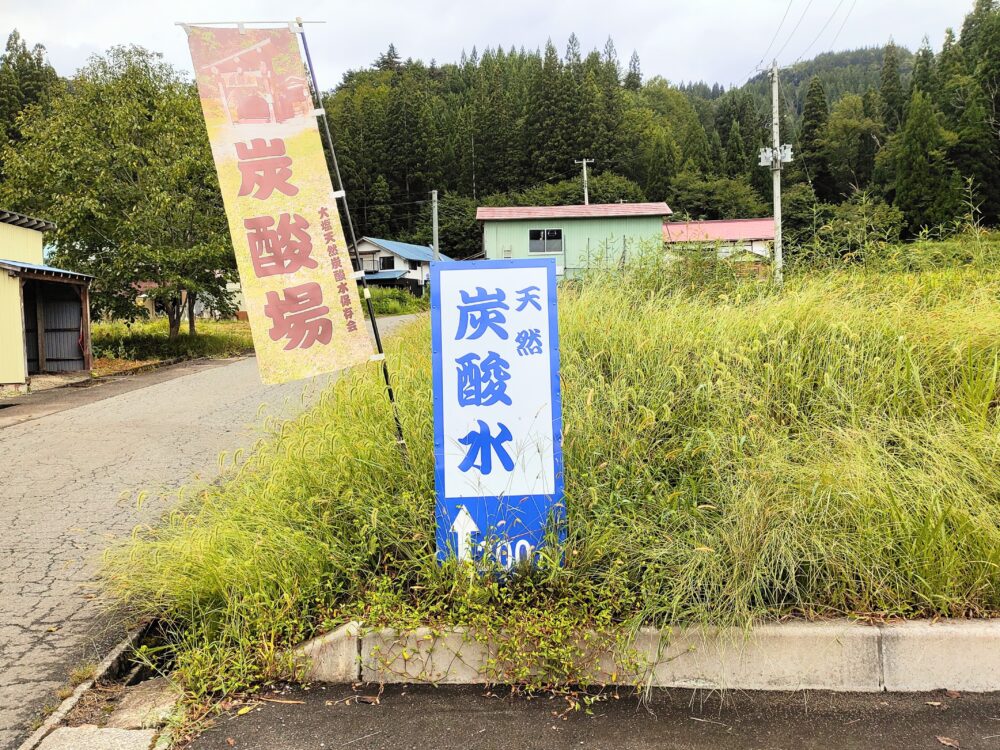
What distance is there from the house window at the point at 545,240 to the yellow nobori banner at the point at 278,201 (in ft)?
88.9

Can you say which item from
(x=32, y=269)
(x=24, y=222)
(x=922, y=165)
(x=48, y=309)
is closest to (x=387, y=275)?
(x=24, y=222)

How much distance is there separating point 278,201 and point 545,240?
2747 centimetres

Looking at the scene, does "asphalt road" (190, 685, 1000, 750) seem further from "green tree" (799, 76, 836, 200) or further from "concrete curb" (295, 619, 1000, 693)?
"green tree" (799, 76, 836, 200)

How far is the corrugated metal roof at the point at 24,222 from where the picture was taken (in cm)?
1488

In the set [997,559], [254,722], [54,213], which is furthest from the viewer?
[54,213]

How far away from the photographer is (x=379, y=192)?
52.7m

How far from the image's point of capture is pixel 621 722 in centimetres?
242

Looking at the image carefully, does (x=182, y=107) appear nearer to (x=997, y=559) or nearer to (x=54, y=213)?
(x=54, y=213)

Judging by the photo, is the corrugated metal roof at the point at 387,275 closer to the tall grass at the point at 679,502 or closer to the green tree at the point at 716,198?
the green tree at the point at 716,198

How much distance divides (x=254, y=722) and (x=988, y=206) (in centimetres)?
4414

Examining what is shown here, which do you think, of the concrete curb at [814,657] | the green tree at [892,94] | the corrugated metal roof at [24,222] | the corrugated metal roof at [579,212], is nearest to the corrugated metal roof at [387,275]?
the corrugated metal roof at [579,212]

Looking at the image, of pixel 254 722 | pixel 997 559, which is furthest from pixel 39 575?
pixel 997 559

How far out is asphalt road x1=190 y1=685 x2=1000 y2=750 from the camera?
230 centimetres

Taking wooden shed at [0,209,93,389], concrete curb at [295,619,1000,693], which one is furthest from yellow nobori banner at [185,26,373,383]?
wooden shed at [0,209,93,389]
